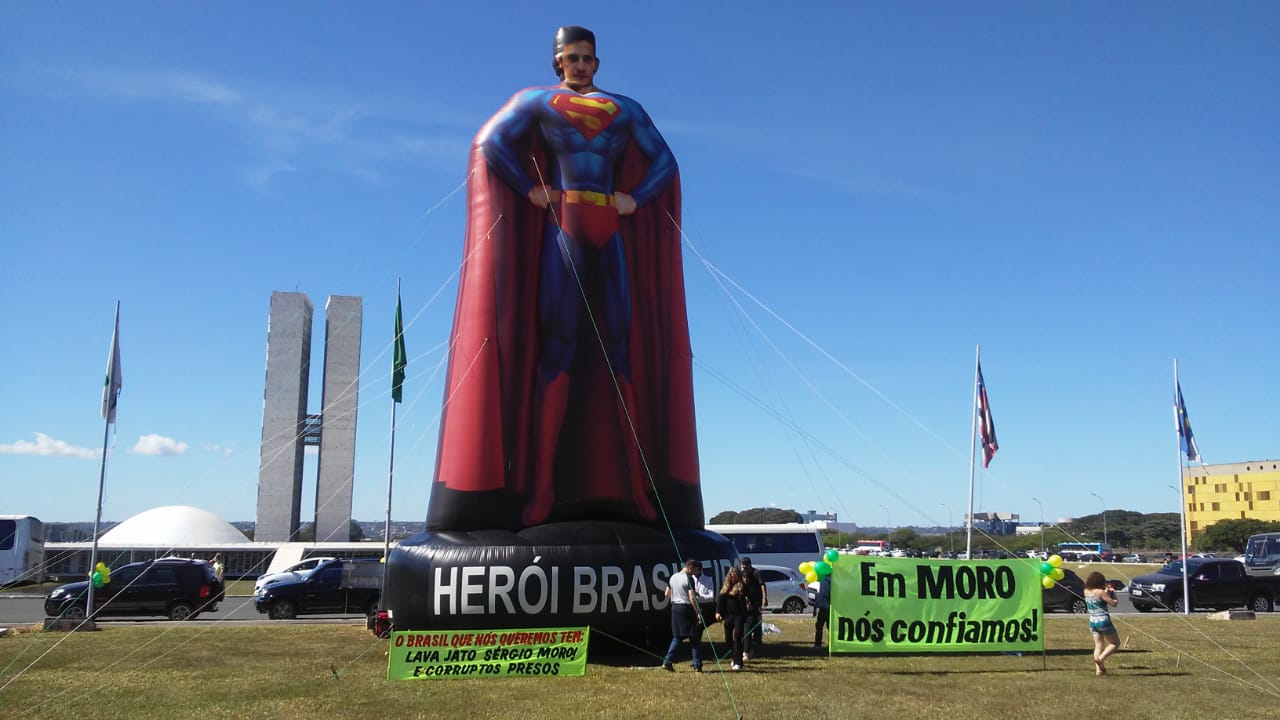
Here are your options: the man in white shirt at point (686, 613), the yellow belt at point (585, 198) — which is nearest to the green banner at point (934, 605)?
the man in white shirt at point (686, 613)

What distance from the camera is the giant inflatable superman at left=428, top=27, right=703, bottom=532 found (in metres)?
13.8

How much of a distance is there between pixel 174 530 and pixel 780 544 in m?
33.6

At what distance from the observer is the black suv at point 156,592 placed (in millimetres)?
20922

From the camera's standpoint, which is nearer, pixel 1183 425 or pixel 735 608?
pixel 735 608

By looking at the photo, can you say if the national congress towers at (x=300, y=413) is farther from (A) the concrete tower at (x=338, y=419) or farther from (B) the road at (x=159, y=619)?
(B) the road at (x=159, y=619)

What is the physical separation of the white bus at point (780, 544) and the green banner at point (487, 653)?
72.4 ft

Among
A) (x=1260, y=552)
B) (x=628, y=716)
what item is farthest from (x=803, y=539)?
(x=628, y=716)

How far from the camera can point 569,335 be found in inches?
560

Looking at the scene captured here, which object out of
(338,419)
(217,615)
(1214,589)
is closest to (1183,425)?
(1214,589)

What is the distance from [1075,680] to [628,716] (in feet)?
19.4

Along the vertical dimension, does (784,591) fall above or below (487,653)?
below

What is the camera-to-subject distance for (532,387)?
14.1 metres

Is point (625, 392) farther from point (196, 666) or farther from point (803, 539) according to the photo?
point (803, 539)

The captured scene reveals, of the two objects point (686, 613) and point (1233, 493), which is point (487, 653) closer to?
point (686, 613)
